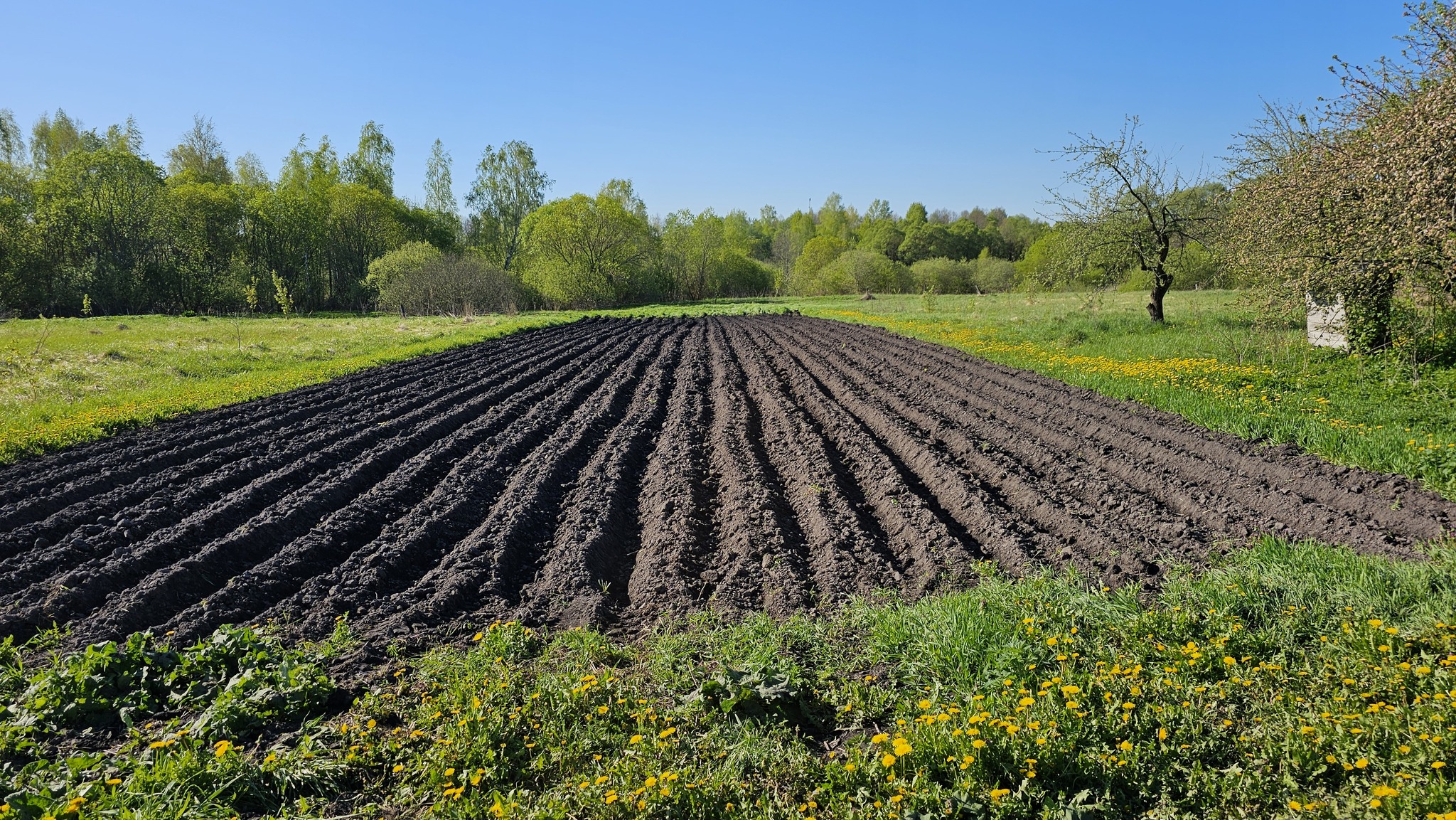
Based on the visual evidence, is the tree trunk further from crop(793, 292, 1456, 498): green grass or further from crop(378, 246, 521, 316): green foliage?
crop(378, 246, 521, 316): green foliage

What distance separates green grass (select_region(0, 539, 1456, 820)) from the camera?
122 inches

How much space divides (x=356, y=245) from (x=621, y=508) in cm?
6378

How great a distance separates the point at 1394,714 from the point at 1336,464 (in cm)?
611

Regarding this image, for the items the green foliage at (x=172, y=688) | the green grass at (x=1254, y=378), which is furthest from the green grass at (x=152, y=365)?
the green grass at (x=1254, y=378)

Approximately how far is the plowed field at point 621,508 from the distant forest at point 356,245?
2406 cm

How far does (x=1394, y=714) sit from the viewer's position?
3156mm

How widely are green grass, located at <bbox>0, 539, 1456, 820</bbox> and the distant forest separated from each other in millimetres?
30774

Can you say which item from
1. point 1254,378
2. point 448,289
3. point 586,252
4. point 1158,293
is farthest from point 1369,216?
point 586,252

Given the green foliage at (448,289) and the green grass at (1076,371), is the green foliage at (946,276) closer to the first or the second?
the green grass at (1076,371)

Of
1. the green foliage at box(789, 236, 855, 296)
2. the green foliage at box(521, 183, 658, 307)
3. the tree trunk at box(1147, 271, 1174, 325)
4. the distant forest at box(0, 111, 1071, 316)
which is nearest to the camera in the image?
the tree trunk at box(1147, 271, 1174, 325)

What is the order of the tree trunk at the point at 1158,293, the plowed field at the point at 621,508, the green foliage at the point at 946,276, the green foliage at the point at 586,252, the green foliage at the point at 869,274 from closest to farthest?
the plowed field at the point at 621,508 < the tree trunk at the point at 1158,293 < the green foliage at the point at 586,252 < the green foliage at the point at 869,274 < the green foliage at the point at 946,276

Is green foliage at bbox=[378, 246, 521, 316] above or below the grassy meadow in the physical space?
above

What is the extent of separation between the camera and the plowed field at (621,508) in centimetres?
568

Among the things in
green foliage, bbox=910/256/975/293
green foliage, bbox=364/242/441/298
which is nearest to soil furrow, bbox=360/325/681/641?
green foliage, bbox=364/242/441/298
